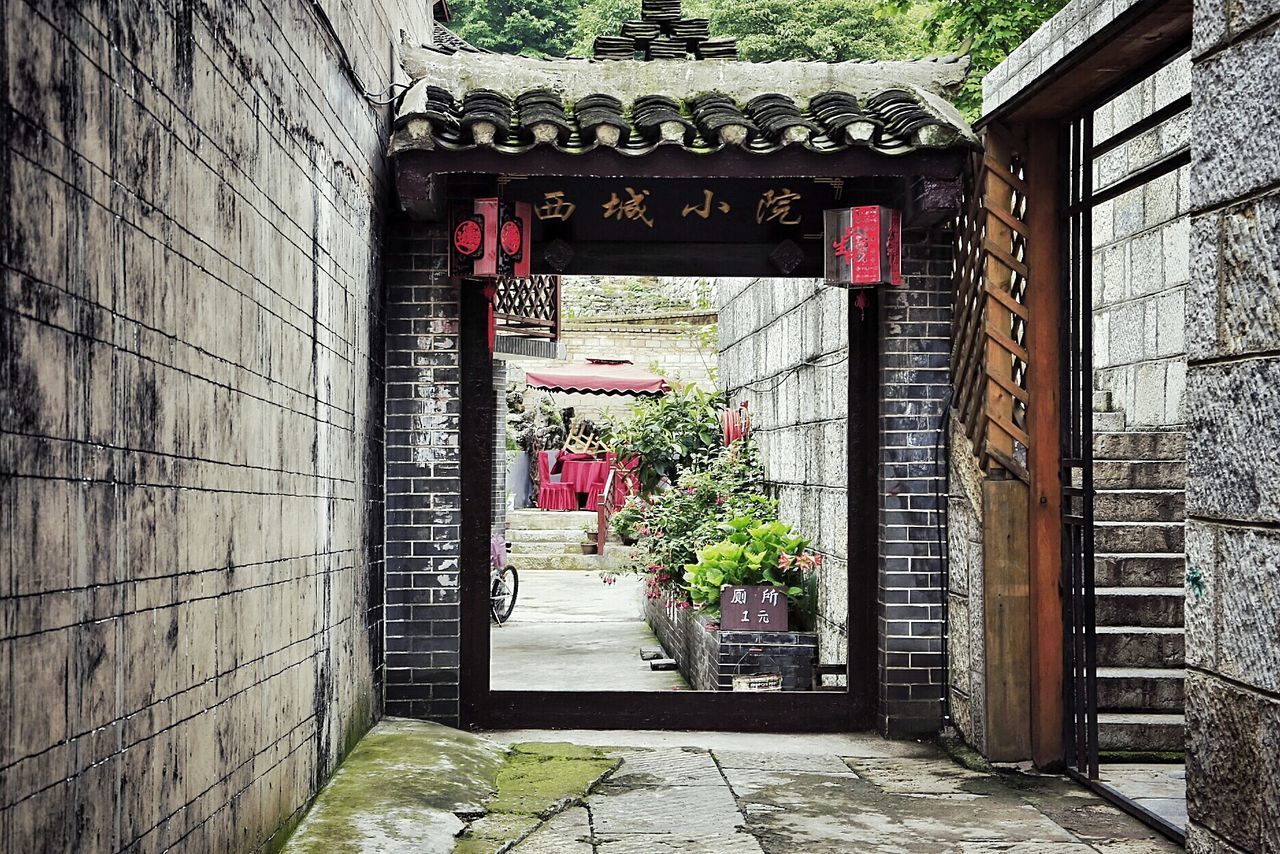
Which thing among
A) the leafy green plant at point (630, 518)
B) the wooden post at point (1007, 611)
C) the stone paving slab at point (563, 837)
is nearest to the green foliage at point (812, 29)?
the leafy green plant at point (630, 518)

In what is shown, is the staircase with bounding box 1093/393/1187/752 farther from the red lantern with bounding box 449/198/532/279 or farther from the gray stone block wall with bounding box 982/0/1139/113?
the red lantern with bounding box 449/198/532/279

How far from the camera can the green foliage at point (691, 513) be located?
11.4m

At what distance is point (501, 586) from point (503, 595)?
20cm

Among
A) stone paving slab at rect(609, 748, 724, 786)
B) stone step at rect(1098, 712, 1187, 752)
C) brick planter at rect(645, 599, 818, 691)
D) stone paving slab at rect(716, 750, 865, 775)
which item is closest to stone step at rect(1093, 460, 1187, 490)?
stone step at rect(1098, 712, 1187, 752)

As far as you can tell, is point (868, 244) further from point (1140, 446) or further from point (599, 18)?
point (599, 18)

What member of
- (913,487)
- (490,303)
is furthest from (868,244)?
(490,303)

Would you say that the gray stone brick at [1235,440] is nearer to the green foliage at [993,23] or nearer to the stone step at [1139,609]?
the stone step at [1139,609]

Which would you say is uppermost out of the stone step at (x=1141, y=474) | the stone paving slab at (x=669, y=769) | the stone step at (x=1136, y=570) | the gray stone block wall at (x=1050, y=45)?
the gray stone block wall at (x=1050, y=45)

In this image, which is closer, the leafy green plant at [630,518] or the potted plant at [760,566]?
the potted plant at [760,566]

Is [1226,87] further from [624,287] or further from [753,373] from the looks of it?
[624,287]

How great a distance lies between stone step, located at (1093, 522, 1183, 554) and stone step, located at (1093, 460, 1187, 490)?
1.92 feet

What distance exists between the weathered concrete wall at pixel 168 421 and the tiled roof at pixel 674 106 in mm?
1052

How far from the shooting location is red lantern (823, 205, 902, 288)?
7734 mm

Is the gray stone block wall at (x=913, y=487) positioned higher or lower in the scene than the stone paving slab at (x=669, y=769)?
higher
